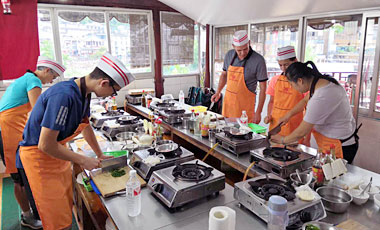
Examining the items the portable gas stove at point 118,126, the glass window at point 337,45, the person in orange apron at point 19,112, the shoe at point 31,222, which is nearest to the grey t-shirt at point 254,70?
Answer: the glass window at point 337,45

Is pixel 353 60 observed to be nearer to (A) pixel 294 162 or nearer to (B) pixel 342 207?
(A) pixel 294 162

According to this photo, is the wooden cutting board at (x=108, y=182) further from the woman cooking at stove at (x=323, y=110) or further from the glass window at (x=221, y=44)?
the glass window at (x=221, y=44)

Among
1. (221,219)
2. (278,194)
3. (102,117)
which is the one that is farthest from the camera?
(102,117)

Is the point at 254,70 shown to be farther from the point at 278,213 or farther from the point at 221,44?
the point at 221,44

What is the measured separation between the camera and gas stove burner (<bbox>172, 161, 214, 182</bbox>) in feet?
5.03

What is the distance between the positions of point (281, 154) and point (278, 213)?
0.67 meters

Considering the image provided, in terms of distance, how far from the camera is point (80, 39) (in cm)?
462

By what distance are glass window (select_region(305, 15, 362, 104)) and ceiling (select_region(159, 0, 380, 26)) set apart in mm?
229

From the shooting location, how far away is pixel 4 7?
12.2 feet

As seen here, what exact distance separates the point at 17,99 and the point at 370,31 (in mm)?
3955

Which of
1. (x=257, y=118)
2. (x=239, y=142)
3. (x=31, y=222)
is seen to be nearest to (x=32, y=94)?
(x=31, y=222)

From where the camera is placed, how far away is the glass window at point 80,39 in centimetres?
446

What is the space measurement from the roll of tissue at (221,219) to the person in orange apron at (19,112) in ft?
6.80

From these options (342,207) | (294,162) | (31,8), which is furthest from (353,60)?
(31,8)
